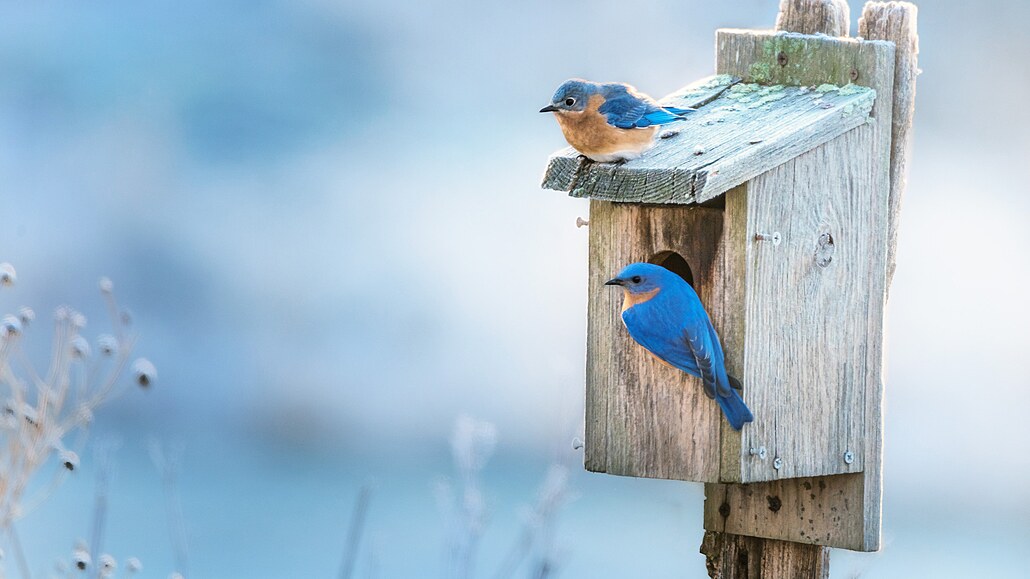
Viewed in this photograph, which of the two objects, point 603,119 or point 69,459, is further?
point 603,119

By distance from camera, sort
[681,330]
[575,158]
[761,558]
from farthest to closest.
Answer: [761,558] → [575,158] → [681,330]

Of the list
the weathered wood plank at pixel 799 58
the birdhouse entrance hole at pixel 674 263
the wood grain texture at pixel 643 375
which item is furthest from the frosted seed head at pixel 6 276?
the weathered wood plank at pixel 799 58

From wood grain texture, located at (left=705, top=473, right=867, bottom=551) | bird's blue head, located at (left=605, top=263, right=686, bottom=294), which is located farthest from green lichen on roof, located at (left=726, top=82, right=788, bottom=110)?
wood grain texture, located at (left=705, top=473, right=867, bottom=551)

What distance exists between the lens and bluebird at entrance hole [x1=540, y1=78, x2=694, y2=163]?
3.98 metres

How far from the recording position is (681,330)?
388 cm

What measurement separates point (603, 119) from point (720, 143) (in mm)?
314

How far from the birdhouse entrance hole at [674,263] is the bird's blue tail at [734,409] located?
40 centimetres

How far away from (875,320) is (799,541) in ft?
2.36

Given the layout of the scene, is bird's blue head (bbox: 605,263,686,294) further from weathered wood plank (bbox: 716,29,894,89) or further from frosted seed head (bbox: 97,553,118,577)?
frosted seed head (bbox: 97,553,118,577)

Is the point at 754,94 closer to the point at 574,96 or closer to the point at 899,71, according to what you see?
the point at 899,71

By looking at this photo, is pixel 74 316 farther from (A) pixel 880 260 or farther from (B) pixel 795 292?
(A) pixel 880 260

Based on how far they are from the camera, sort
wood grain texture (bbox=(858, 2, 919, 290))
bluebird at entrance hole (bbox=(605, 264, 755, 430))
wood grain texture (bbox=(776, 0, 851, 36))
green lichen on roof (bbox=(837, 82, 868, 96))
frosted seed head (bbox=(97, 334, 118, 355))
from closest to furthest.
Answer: bluebird at entrance hole (bbox=(605, 264, 755, 430))
frosted seed head (bbox=(97, 334, 118, 355))
green lichen on roof (bbox=(837, 82, 868, 96))
wood grain texture (bbox=(858, 2, 919, 290))
wood grain texture (bbox=(776, 0, 851, 36))

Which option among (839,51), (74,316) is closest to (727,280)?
(839,51)

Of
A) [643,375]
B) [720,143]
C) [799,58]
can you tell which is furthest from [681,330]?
[799,58]
